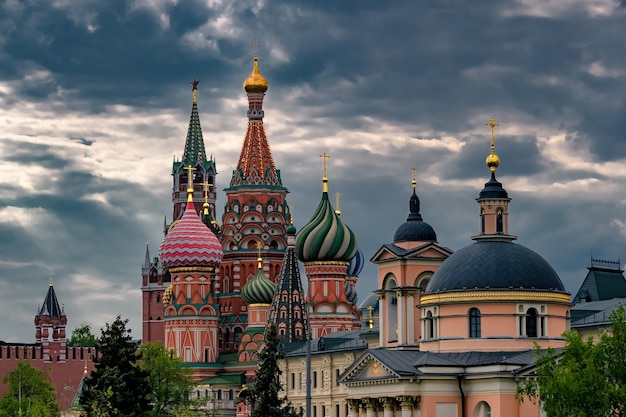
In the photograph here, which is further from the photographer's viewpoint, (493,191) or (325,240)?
(325,240)

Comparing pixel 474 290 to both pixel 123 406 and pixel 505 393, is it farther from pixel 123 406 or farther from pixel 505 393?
pixel 123 406

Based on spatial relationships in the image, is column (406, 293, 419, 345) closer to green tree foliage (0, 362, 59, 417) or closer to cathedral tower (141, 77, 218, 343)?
green tree foliage (0, 362, 59, 417)

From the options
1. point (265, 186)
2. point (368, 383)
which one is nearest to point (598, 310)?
point (368, 383)

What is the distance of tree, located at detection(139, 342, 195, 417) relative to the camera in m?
88.8

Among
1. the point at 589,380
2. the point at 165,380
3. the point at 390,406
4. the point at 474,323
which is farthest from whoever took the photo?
the point at 165,380

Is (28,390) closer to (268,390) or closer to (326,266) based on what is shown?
(326,266)

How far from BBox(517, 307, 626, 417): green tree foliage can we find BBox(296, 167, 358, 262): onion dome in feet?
168

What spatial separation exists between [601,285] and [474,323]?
712 inches

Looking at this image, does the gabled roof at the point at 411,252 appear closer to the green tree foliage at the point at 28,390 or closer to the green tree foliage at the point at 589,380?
the green tree foliage at the point at 28,390

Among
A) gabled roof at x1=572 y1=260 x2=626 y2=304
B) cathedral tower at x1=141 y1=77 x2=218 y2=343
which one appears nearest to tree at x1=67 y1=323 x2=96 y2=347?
cathedral tower at x1=141 y1=77 x2=218 y2=343

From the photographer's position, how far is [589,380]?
178ft

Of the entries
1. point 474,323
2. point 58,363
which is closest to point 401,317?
point 474,323

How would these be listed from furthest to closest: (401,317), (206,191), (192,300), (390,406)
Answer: (206,191)
(192,300)
(401,317)
(390,406)

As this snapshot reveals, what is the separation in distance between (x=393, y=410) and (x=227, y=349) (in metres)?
43.4
